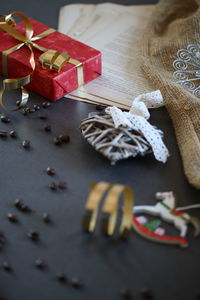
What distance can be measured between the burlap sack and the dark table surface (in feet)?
0.10

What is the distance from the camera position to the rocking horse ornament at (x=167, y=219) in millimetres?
802

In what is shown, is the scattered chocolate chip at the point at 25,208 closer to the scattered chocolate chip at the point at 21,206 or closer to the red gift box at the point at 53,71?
the scattered chocolate chip at the point at 21,206

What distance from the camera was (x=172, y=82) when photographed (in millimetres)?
1102

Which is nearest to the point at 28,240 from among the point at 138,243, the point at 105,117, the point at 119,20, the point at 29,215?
the point at 29,215

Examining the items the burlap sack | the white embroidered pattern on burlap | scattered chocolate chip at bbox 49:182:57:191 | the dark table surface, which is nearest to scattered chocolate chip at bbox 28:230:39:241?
the dark table surface

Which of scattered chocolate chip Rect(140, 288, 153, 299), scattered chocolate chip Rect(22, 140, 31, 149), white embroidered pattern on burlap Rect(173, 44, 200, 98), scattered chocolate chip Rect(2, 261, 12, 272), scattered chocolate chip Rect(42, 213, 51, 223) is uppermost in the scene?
white embroidered pattern on burlap Rect(173, 44, 200, 98)

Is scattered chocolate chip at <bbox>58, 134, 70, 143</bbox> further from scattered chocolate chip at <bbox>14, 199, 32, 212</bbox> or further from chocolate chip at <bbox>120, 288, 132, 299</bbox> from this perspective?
chocolate chip at <bbox>120, 288, 132, 299</bbox>

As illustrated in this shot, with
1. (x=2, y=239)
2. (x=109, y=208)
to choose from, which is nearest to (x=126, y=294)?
(x=109, y=208)

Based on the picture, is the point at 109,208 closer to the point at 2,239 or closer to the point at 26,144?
the point at 2,239

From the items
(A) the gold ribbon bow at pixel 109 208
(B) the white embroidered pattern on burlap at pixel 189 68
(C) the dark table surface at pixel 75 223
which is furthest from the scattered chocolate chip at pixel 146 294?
(B) the white embroidered pattern on burlap at pixel 189 68

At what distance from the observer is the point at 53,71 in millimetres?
1070

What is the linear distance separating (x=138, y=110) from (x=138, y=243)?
321mm

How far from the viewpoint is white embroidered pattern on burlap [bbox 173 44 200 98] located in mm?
1114

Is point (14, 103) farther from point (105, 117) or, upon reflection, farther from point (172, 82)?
point (172, 82)
